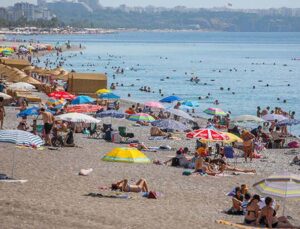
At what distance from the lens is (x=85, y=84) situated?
4153 centimetres

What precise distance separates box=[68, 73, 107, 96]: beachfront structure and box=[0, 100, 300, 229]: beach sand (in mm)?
17922

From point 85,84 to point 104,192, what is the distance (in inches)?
1023

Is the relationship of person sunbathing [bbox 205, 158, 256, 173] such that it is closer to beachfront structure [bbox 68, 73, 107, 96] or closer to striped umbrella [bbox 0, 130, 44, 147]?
striped umbrella [bbox 0, 130, 44, 147]

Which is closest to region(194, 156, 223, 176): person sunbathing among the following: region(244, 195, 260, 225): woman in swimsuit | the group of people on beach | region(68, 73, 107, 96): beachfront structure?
A: the group of people on beach

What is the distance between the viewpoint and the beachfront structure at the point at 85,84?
41.3 metres

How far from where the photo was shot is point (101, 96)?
36375 millimetres

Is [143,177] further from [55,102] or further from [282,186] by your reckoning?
[55,102]

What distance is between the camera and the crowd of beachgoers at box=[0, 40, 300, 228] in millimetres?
13375

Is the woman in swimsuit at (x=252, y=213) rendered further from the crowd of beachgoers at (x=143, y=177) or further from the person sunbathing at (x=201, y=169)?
the person sunbathing at (x=201, y=169)

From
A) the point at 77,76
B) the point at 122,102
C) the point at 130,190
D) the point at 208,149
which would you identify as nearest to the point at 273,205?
the point at 130,190

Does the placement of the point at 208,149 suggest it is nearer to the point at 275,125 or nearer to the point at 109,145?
the point at 109,145

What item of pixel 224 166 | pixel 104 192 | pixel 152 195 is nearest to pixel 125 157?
pixel 104 192

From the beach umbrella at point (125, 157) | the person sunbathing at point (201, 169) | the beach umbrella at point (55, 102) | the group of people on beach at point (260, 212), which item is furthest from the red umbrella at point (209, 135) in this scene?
the beach umbrella at point (55, 102)

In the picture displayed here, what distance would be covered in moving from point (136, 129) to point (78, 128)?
3.39m
